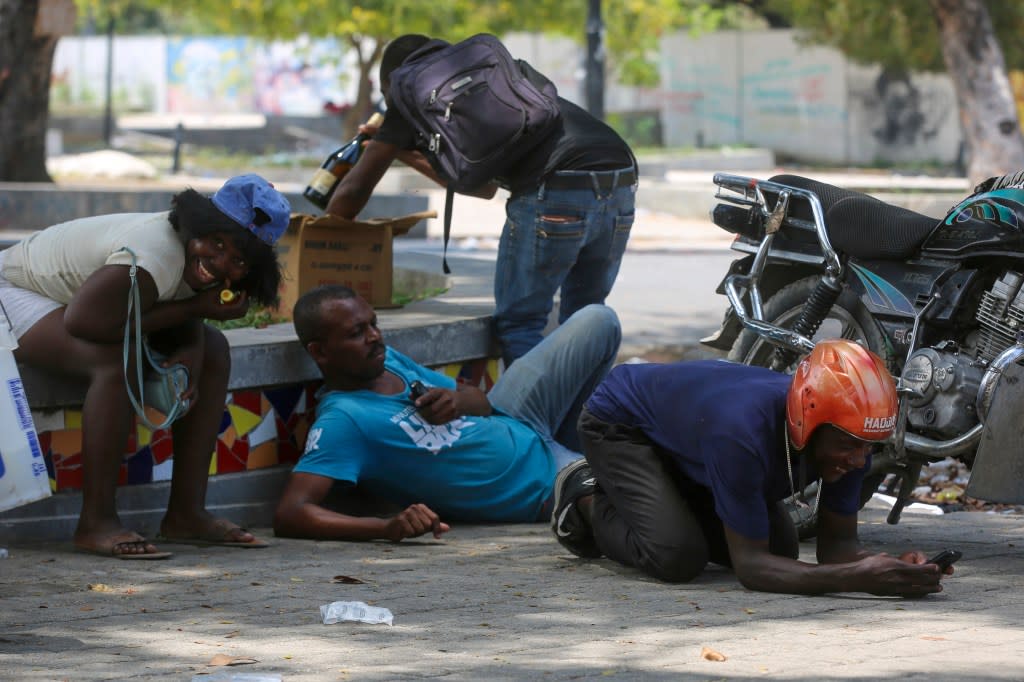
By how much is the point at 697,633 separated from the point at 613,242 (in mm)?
2605

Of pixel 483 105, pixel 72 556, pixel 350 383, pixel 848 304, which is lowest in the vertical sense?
pixel 72 556

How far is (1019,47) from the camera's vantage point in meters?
25.9

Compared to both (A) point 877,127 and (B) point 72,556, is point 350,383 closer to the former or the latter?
(B) point 72,556

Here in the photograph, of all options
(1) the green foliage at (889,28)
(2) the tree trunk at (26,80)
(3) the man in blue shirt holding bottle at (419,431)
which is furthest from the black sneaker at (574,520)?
(1) the green foliage at (889,28)

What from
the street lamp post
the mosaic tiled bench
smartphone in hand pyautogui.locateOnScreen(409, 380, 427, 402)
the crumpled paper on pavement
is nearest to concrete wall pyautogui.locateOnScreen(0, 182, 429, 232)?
the street lamp post

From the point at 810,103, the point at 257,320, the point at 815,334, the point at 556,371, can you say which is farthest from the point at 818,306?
the point at 810,103

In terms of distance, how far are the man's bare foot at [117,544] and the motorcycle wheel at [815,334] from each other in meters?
2.08

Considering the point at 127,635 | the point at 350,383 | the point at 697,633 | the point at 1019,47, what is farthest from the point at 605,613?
the point at 1019,47

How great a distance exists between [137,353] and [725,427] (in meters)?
1.91

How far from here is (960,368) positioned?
5.30m

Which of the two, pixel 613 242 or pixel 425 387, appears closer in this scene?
pixel 425 387

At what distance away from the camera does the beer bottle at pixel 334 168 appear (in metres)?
6.75

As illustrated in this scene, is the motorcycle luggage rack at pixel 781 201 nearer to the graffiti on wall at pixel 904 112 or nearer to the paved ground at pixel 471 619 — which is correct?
the paved ground at pixel 471 619

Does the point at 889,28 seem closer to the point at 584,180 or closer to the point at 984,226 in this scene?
the point at 584,180
